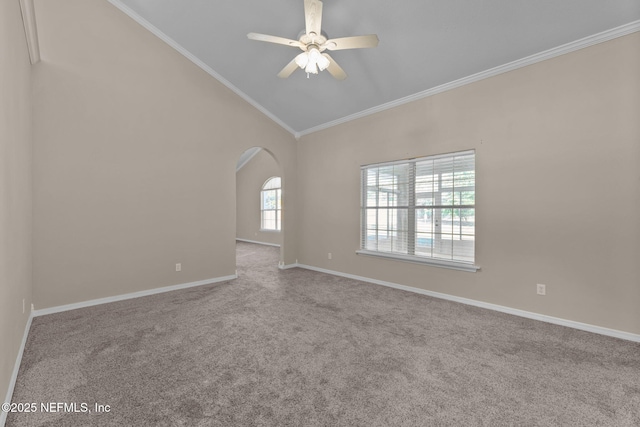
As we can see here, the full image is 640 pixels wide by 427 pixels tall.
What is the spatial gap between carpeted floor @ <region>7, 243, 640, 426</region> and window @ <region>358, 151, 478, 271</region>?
836 millimetres

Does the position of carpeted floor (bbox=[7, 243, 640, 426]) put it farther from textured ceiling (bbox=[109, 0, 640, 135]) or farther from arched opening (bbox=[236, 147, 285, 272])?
arched opening (bbox=[236, 147, 285, 272])

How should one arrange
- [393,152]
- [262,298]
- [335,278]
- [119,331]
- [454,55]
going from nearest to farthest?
[119,331], [454,55], [262,298], [393,152], [335,278]

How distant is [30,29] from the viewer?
2.61 meters

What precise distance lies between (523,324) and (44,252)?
523 cm

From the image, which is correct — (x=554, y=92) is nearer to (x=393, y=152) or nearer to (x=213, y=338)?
(x=393, y=152)

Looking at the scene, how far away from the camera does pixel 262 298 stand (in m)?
3.59

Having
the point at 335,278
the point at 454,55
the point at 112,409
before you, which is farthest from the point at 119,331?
the point at 454,55

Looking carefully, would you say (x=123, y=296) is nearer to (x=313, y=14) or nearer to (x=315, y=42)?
(x=315, y=42)

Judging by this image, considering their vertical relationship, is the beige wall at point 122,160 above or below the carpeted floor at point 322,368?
above

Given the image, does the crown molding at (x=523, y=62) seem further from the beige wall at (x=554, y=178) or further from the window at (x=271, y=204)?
the window at (x=271, y=204)

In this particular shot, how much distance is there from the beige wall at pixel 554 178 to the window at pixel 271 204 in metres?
5.66

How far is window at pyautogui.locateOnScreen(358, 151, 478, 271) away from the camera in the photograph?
3410 millimetres

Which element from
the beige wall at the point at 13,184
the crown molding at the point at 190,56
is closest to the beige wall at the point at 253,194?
the crown molding at the point at 190,56

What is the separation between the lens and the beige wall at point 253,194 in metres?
8.98
